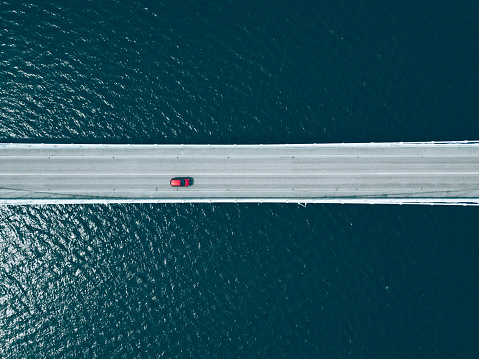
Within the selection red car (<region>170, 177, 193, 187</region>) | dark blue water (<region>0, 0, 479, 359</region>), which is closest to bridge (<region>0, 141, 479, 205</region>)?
red car (<region>170, 177, 193, 187</region>)

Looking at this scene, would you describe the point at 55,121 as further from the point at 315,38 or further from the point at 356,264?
the point at 356,264

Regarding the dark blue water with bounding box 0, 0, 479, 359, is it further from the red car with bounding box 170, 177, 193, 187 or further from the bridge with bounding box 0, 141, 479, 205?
the red car with bounding box 170, 177, 193, 187

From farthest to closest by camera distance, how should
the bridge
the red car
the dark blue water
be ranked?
the bridge, the red car, the dark blue water

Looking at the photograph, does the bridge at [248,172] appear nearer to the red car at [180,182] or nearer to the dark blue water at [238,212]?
the red car at [180,182]

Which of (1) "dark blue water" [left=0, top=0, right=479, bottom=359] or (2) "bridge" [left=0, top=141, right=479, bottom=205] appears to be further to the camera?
(2) "bridge" [left=0, top=141, right=479, bottom=205]

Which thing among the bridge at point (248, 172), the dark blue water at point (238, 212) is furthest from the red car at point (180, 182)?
the dark blue water at point (238, 212)

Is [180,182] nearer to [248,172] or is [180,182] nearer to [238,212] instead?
[238,212]

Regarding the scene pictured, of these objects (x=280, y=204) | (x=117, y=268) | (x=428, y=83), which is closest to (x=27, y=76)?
(x=117, y=268)
